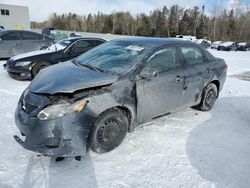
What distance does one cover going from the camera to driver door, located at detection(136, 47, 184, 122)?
337cm

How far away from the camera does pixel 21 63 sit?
263 inches

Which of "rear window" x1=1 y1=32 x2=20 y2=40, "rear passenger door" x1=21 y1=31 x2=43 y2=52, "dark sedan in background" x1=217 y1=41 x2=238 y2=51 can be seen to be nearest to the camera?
"rear window" x1=1 y1=32 x2=20 y2=40

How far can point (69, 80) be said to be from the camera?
300cm

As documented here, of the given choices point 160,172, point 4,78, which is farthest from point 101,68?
point 4,78

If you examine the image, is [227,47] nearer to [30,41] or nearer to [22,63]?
[30,41]

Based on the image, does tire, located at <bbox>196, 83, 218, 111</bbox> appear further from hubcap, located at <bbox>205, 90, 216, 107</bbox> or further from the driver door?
the driver door

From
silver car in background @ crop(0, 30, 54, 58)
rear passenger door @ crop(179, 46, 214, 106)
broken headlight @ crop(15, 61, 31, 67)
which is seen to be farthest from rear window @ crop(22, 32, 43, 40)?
rear passenger door @ crop(179, 46, 214, 106)

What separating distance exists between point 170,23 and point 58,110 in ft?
202

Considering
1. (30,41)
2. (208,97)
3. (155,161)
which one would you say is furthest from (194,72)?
(30,41)

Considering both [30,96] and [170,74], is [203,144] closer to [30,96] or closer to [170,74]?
[170,74]

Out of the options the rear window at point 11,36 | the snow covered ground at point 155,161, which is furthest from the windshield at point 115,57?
the rear window at point 11,36

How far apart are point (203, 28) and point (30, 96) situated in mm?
57261

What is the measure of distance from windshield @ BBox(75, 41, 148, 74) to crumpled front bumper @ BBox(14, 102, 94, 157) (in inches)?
38.7

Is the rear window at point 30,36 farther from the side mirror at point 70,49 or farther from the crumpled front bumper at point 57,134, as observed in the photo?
the crumpled front bumper at point 57,134
